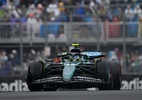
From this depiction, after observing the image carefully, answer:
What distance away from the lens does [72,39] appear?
1723 centimetres

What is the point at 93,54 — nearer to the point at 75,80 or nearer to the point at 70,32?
the point at 75,80

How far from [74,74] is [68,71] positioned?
0.18 metres

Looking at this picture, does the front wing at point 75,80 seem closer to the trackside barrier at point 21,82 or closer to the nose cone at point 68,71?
the nose cone at point 68,71

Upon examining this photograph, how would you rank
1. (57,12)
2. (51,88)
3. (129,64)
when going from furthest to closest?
(57,12)
(129,64)
(51,88)

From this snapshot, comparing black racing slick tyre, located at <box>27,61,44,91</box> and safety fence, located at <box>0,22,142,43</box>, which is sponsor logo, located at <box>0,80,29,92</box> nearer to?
safety fence, located at <box>0,22,142,43</box>

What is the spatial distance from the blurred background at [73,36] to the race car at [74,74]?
4.79 metres

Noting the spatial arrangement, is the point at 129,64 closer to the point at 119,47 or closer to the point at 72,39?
the point at 119,47

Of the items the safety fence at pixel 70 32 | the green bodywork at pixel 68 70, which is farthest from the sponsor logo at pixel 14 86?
the green bodywork at pixel 68 70

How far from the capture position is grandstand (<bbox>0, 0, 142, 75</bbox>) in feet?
55.6

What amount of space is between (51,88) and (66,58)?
805 mm

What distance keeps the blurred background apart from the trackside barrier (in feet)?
0.56

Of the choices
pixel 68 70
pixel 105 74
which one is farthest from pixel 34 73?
pixel 105 74

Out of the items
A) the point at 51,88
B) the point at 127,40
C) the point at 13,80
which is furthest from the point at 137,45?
the point at 51,88

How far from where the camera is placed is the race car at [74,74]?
11.4 meters
